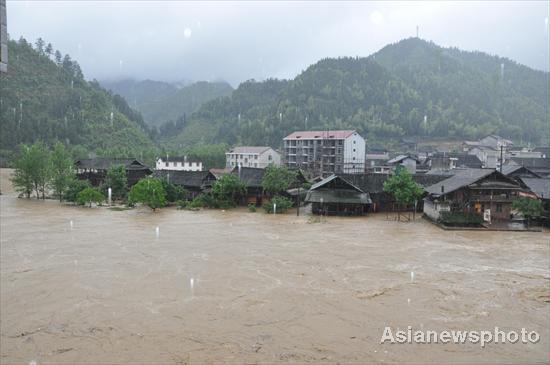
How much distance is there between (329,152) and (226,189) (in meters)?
30.4

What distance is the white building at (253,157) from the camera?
213 ft

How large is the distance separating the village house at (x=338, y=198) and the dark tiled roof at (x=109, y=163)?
20.0 metres

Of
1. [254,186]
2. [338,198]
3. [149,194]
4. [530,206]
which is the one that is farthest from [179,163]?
[530,206]

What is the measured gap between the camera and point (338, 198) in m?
33.0

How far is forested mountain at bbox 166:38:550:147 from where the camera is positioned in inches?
3893

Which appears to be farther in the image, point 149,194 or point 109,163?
point 109,163

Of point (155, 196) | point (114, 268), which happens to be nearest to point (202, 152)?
point (155, 196)

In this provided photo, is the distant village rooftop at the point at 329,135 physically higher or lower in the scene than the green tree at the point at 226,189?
higher

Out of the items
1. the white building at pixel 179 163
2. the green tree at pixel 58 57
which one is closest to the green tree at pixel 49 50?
the green tree at pixel 58 57

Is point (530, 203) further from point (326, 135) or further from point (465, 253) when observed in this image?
point (326, 135)

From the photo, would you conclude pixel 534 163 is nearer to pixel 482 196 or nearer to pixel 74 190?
pixel 482 196

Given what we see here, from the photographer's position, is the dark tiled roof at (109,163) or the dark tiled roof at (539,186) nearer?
the dark tiled roof at (539,186)

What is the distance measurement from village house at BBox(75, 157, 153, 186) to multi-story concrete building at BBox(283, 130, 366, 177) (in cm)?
2371

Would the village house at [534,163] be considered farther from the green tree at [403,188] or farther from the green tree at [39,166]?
the green tree at [39,166]
